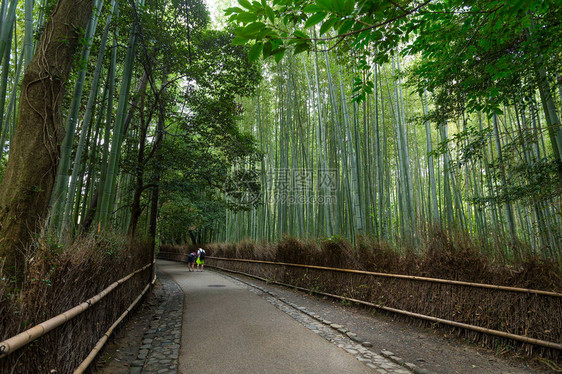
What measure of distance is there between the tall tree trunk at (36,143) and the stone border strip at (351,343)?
274 cm

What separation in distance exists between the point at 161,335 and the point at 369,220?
5005 millimetres

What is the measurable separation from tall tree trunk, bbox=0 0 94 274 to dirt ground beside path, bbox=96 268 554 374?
123 centimetres

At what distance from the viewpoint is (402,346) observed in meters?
2.84

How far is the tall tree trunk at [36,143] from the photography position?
74.4 inches

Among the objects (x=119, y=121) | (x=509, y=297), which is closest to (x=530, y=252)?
(x=509, y=297)

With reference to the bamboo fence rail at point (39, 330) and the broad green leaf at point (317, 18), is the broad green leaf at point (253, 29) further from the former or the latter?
the bamboo fence rail at point (39, 330)

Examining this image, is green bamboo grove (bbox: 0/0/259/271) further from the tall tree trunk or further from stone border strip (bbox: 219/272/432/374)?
stone border strip (bbox: 219/272/432/374)

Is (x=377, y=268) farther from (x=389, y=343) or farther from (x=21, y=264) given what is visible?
(x=21, y=264)

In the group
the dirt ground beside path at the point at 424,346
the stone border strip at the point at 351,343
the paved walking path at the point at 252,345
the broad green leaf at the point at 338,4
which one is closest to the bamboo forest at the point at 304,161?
the broad green leaf at the point at 338,4

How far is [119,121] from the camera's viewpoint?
13.0ft

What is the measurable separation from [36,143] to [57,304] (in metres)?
1.11

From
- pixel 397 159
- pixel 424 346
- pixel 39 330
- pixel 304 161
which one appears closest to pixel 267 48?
pixel 39 330

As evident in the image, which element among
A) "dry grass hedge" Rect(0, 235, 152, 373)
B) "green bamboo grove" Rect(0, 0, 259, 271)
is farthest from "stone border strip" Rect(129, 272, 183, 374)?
"green bamboo grove" Rect(0, 0, 259, 271)

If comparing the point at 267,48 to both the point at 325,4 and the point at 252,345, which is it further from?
the point at 252,345
